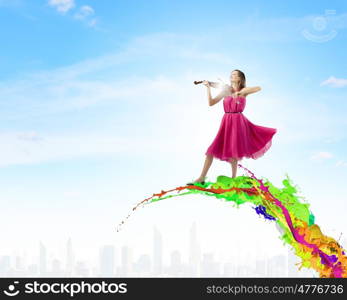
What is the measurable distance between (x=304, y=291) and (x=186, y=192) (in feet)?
5.14

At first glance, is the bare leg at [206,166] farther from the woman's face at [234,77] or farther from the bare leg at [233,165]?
the woman's face at [234,77]

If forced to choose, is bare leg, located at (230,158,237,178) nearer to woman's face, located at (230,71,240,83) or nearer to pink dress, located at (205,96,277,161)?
pink dress, located at (205,96,277,161)

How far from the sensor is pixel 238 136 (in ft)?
18.3

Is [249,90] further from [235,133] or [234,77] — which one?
[235,133]

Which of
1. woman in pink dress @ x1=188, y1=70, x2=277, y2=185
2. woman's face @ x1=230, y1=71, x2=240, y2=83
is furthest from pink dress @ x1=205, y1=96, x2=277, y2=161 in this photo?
woman's face @ x1=230, y1=71, x2=240, y2=83

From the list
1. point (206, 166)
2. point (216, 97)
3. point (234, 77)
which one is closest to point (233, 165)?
point (206, 166)

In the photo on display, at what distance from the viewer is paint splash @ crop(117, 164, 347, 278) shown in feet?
18.5

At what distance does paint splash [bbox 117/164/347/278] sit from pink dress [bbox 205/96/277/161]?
0.19m

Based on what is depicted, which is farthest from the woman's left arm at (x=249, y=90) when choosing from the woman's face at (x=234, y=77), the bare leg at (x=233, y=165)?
the bare leg at (x=233, y=165)

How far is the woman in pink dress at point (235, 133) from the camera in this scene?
5582mm

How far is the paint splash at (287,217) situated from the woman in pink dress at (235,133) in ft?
0.51

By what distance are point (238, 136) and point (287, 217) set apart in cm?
101

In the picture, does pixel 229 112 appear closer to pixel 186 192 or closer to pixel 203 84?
pixel 203 84

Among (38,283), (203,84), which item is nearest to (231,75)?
(203,84)
